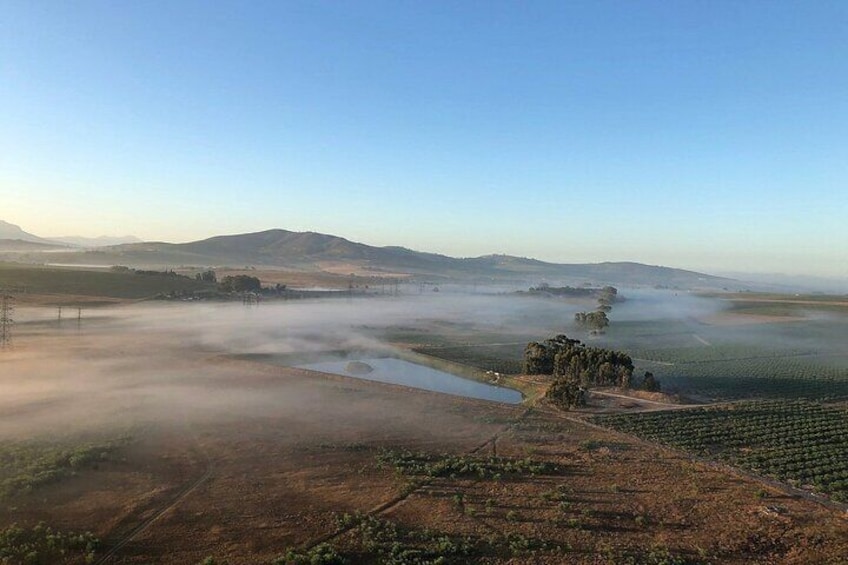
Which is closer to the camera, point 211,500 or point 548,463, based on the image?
point 211,500

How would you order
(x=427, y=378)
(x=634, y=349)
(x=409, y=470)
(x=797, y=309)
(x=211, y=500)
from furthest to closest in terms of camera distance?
Answer: (x=797, y=309)
(x=634, y=349)
(x=427, y=378)
(x=409, y=470)
(x=211, y=500)

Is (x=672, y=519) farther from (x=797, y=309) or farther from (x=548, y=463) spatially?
(x=797, y=309)

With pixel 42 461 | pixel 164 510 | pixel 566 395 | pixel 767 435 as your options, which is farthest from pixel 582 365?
pixel 42 461

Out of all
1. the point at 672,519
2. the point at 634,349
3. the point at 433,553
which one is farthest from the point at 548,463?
the point at 634,349

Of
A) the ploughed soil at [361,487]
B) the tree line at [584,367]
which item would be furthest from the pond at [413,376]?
the ploughed soil at [361,487]

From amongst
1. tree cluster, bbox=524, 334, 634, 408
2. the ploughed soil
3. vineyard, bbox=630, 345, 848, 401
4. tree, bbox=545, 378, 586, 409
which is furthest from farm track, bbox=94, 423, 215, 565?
vineyard, bbox=630, 345, 848, 401

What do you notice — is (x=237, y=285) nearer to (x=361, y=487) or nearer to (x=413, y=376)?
(x=413, y=376)
